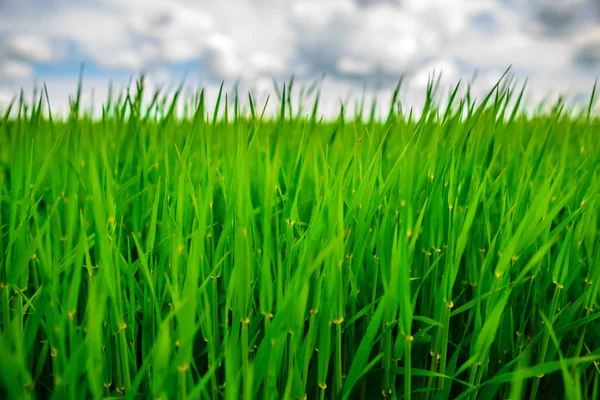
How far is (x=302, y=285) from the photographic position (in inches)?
23.7

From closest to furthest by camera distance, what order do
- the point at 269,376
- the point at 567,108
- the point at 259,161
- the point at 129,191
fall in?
the point at 269,376 < the point at 259,161 < the point at 129,191 < the point at 567,108

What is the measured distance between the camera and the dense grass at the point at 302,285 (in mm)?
608

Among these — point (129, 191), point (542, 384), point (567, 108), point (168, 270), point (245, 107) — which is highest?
point (567, 108)

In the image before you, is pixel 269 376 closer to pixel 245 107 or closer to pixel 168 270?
pixel 168 270

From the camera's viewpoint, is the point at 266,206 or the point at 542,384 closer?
the point at 266,206

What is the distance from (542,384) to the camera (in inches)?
33.9

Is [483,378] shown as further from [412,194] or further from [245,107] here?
[245,107]

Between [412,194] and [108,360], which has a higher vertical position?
[412,194]

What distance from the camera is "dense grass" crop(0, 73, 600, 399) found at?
61 cm

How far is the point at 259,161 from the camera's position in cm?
99

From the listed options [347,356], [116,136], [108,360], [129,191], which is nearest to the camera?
[108,360]

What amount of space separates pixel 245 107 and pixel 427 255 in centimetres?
53

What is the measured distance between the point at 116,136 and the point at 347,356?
0.89 m

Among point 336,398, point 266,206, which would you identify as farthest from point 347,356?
point 266,206
